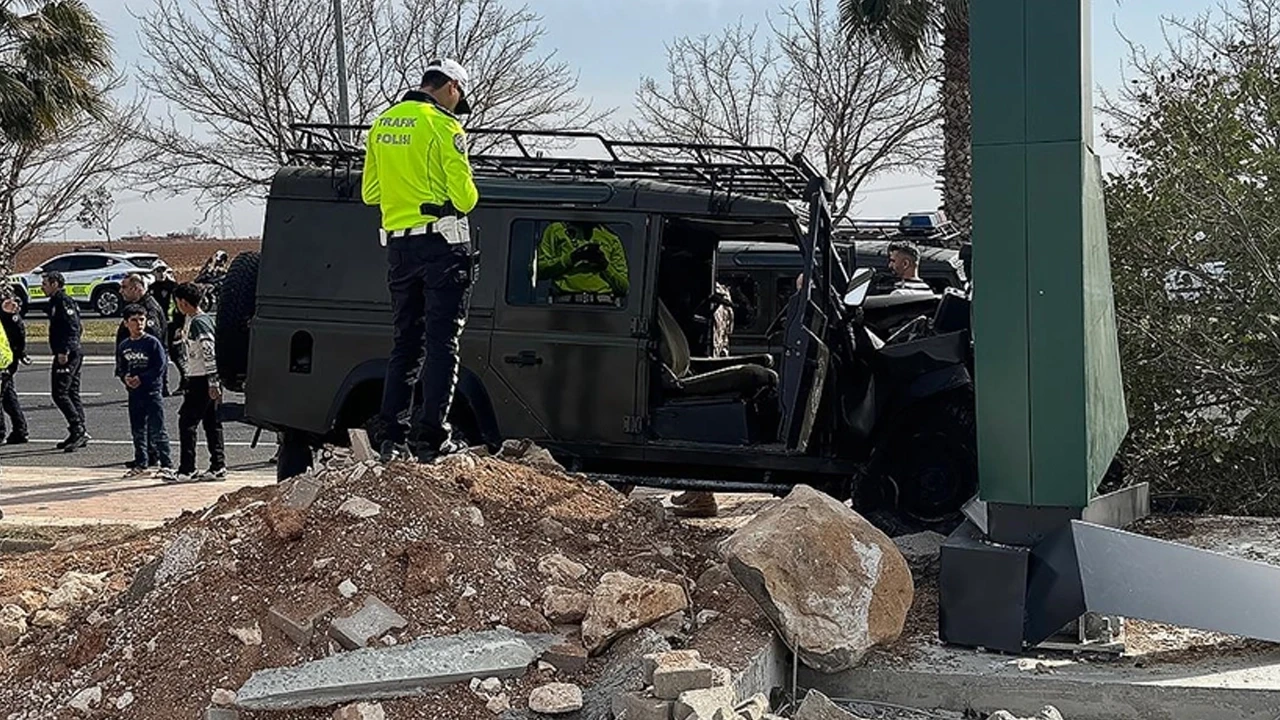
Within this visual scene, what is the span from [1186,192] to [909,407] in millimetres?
1980

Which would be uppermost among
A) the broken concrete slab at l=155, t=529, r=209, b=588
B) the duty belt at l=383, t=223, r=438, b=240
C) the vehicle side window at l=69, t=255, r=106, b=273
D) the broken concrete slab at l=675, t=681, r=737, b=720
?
the vehicle side window at l=69, t=255, r=106, b=273

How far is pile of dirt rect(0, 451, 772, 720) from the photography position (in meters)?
4.95

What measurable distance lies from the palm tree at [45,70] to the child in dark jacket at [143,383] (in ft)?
29.0

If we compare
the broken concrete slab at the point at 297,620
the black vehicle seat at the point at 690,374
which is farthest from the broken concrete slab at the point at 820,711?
the black vehicle seat at the point at 690,374

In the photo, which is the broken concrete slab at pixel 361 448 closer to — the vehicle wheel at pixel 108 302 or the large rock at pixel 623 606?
the large rock at pixel 623 606

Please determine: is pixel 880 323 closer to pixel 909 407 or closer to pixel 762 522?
pixel 909 407

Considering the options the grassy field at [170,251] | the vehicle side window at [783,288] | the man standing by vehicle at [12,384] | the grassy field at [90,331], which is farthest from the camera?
the grassy field at [170,251]

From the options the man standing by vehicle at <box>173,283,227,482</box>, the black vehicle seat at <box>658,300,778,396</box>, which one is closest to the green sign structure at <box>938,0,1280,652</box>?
the black vehicle seat at <box>658,300,778,396</box>

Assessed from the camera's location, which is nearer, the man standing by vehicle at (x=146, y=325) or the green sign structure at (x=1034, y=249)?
the green sign structure at (x=1034, y=249)

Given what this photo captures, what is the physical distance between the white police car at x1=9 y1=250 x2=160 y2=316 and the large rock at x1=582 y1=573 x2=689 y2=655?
104 ft

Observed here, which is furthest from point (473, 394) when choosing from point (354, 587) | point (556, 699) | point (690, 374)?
point (556, 699)

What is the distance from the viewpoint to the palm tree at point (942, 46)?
16.5 metres

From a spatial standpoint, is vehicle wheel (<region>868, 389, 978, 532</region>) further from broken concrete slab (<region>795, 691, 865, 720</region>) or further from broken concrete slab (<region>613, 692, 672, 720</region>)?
broken concrete slab (<region>613, 692, 672, 720</region>)

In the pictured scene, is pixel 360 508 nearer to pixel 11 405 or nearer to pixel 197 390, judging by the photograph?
pixel 197 390
